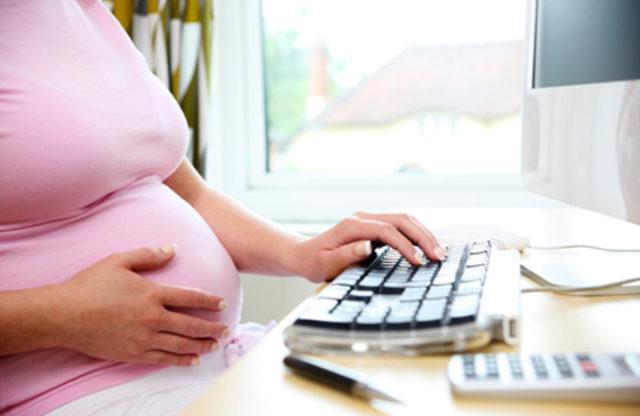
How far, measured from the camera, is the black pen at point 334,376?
0.42m

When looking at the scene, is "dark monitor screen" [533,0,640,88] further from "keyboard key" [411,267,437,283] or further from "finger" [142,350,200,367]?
"finger" [142,350,200,367]

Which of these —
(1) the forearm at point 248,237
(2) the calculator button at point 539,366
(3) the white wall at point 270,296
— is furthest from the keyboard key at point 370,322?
(3) the white wall at point 270,296

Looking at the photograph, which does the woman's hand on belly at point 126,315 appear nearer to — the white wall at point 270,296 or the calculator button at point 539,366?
the calculator button at point 539,366

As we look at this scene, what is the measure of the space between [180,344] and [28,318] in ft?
0.50

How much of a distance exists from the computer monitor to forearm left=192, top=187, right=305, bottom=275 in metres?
0.33

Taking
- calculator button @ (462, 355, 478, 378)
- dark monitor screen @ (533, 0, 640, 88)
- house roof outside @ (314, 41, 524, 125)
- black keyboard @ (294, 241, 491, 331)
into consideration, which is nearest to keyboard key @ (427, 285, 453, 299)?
black keyboard @ (294, 241, 491, 331)

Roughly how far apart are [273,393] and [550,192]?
0.54 m

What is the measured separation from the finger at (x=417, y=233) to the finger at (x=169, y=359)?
256 mm

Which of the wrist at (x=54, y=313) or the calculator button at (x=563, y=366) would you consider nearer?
the calculator button at (x=563, y=366)

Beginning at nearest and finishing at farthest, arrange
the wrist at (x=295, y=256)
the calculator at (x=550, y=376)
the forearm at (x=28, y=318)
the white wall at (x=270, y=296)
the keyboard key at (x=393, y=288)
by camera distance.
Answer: the calculator at (x=550, y=376) < the keyboard key at (x=393, y=288) < the forearm at (x=28, y=318) < the wrist at (x=295, y=256) < the white wall at (x=270, y=296)

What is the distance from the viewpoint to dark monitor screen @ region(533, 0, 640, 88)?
2.19 ft

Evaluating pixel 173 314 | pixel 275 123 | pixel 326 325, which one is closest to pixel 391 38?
pixel 275 123

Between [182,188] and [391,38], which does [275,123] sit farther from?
Answer: [182,188]

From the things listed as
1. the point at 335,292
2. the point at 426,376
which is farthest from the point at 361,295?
the point at 426,376
